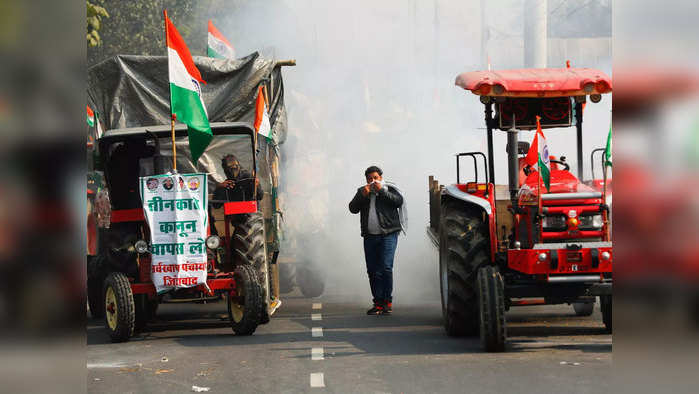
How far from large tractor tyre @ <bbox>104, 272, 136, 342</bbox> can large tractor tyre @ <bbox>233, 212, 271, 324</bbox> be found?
1534mm

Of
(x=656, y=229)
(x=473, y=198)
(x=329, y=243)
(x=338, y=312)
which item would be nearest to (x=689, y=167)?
(x=656, y=229)

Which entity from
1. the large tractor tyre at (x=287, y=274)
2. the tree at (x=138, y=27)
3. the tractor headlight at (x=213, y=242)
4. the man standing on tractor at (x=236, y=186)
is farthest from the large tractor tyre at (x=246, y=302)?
the tree at (x=138, y=27)

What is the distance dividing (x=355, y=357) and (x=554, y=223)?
2.53 meters

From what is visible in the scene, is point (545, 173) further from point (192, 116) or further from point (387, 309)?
point (387, 309)

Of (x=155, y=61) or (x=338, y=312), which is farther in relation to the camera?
(x=155, y=61)

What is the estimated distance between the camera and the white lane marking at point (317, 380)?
8023 mm

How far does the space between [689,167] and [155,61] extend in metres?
15.4

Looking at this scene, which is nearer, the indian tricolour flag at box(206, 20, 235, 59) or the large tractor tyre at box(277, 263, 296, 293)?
the large tractor tyre at box(277, 263, 296, 293)

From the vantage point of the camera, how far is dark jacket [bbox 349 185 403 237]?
1427 cm

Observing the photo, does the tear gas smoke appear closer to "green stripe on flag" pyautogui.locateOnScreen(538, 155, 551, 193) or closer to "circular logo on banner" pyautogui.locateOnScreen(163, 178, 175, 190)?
"green stripe on flag" pyautogui.locateOnScreen(538, 155, 551, 193)

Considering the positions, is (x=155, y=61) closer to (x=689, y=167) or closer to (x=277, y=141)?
(x=277, y=141)

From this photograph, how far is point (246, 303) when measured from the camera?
36.2 feet

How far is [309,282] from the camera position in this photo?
1664cm

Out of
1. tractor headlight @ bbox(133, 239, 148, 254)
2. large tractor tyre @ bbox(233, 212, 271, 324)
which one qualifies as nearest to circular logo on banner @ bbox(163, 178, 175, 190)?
tractor headlight @ bbox(133, 239, 148, 254)
